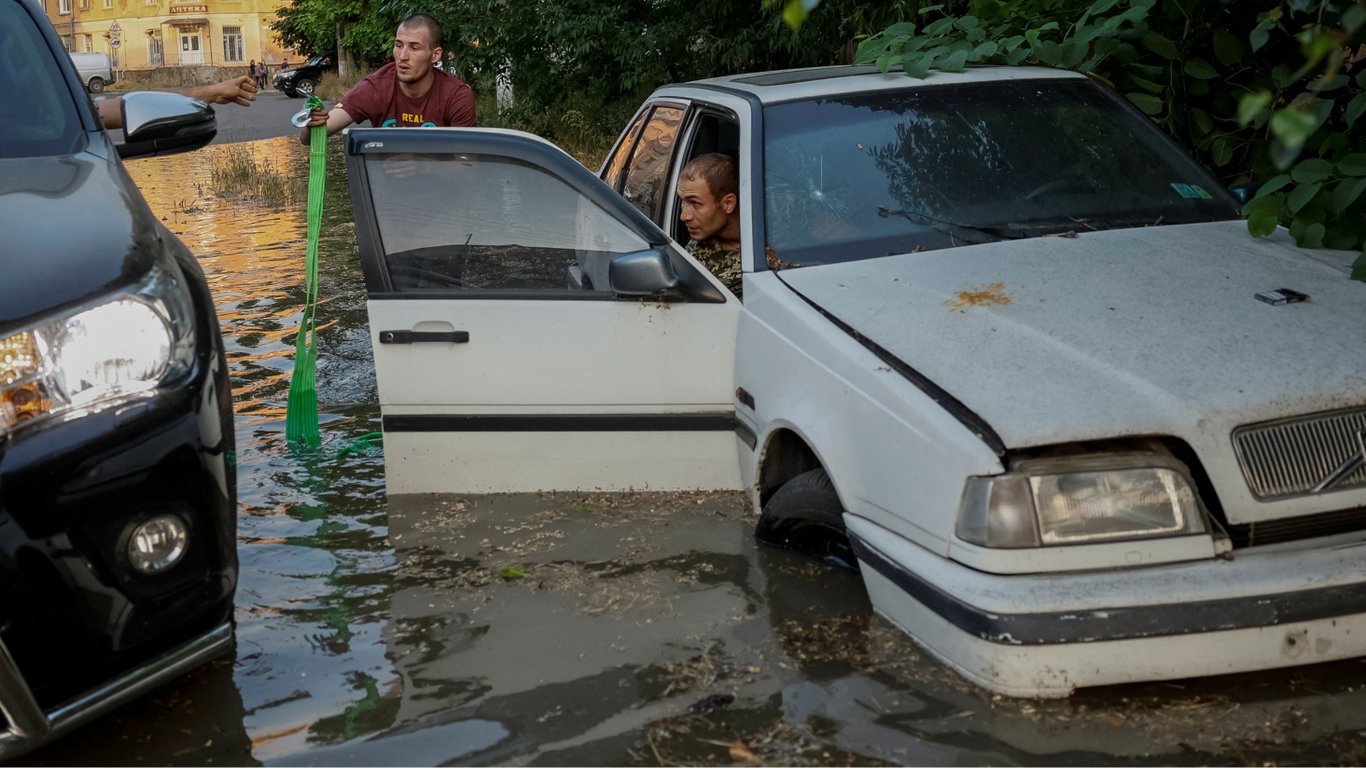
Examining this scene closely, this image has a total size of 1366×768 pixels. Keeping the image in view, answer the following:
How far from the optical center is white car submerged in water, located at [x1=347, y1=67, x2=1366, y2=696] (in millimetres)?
3168

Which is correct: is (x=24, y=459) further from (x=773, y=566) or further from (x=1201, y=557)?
(x=1201, y=557)

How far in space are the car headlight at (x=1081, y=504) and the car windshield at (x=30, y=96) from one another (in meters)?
2.71

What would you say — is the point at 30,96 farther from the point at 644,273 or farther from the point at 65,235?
the point at 644,273

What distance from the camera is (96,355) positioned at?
3.15 meters

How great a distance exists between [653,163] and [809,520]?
2357mm

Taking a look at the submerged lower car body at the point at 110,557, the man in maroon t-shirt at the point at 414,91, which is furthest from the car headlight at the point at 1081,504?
the man in maroon t-shirt at the point at 414,91

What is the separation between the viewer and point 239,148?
23625 mm

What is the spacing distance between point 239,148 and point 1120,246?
21.4 metres

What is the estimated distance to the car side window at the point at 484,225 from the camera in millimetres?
4668

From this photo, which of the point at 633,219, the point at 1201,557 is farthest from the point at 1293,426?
the point at 633,219

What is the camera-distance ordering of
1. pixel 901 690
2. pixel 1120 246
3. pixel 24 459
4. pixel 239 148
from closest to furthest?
1. pixel 24 459
2. pixel 901 690
3. pixel 1120 246
4. pixel 239 148

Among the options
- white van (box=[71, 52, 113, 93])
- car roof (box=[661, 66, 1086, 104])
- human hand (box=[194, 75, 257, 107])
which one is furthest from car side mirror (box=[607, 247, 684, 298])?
white van (box=[71, 52, 113, 93])

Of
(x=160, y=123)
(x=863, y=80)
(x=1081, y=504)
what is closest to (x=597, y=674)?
(x=1081, y=504)

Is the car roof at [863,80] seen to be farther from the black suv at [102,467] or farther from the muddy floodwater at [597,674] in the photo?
the black suv at [102,467]
